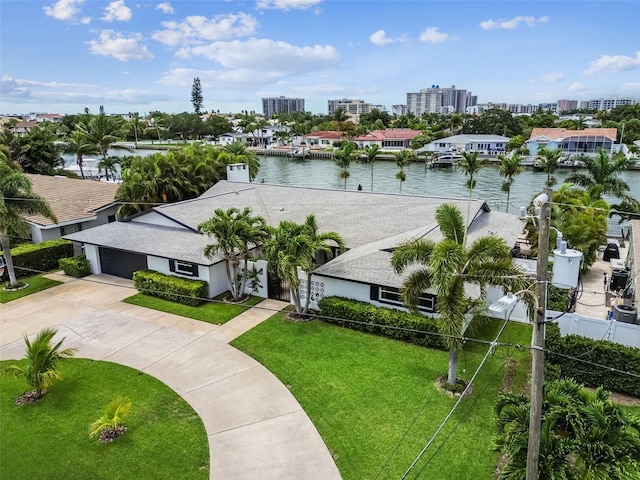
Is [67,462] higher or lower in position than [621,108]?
lower

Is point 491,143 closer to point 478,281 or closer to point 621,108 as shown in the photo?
point 621,108

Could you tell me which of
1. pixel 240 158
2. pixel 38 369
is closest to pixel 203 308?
pixel 38 369

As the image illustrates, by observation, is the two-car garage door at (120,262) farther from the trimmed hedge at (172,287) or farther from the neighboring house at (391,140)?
the neighboring house at (391,140)

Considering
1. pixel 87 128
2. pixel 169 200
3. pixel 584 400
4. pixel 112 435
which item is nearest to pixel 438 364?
pixel 584 400

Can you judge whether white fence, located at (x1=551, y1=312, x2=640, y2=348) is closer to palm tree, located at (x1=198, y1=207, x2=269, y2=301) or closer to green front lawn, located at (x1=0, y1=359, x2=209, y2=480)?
palm tree, located at (x1=198, y1=207, x2=269, y2=301)

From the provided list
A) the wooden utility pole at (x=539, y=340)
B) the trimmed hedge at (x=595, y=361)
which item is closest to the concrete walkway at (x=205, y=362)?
the wooden utility pole at (x=539, y=340)

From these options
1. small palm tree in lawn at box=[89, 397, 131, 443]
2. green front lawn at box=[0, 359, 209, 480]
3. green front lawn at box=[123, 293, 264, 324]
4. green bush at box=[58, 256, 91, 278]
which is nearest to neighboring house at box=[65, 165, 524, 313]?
green bush at box=[58, 256, 91, 278]

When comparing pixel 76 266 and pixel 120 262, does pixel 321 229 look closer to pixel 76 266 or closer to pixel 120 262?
pixel 120 262
